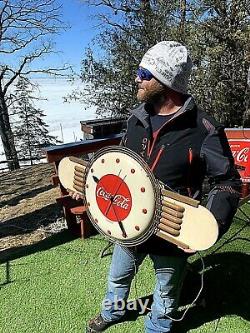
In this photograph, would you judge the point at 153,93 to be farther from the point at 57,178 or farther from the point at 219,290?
the point at 57,178

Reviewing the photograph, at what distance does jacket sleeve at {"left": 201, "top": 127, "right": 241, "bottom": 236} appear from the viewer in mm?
1712

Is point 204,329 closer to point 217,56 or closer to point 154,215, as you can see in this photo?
point 154,215

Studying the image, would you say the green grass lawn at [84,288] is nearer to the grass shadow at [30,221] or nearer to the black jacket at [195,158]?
the grass shadow at [30,221]

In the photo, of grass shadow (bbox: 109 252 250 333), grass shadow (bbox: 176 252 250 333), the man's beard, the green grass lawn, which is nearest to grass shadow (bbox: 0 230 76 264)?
the green grass lawn

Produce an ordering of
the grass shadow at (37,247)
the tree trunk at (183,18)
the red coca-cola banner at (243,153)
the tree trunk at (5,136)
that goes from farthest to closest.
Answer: the tree trunk at (5,136)
the tree trunk at (183,18)
the red coca-cola banner at (243,153)
the grass shadow at (37,247)

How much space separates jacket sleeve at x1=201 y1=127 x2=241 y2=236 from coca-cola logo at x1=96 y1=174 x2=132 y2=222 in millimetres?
401

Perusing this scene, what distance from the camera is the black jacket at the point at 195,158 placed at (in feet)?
5.71

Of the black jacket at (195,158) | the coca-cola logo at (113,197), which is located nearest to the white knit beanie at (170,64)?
the black jacket at (195,158)

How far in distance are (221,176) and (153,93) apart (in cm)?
52

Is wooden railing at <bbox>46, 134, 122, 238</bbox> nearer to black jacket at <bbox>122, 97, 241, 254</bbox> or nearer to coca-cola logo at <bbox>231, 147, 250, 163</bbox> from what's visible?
coca-cola logo at <bbox>231, 147, 250, 163</bbox>

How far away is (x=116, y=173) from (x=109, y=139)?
2.14 m

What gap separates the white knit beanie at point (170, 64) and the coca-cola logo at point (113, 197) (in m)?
0.53

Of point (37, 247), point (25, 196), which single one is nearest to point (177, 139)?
point (37, 247)

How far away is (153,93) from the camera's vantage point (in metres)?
1.81
